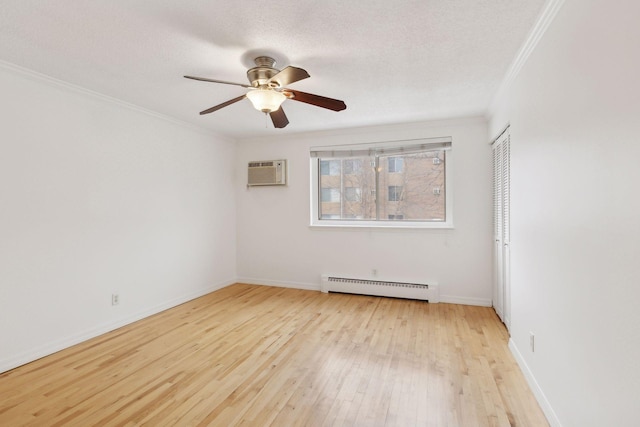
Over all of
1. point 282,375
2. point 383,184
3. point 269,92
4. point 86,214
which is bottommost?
point 282,375

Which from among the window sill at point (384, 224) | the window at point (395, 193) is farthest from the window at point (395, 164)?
the window sill at point (384, 224)

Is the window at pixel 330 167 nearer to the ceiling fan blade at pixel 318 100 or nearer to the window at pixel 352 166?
the window at pixel 352 166

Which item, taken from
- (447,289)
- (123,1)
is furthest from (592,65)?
(447,289)

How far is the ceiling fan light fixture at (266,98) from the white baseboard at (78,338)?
272 cm

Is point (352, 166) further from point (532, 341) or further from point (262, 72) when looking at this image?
point (532, 341)

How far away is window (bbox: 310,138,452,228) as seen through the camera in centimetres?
430

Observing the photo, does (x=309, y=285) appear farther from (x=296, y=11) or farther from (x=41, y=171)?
(x=296, y=11)

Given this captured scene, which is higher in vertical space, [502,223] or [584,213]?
[584,213]

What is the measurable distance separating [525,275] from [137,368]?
9.98ft

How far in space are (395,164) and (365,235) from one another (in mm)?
1103

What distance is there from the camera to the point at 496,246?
3.67 meters

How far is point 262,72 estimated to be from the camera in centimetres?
230

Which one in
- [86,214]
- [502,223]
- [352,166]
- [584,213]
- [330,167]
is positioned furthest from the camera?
[330,167]

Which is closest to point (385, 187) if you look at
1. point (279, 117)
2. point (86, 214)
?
point (279, 117)
